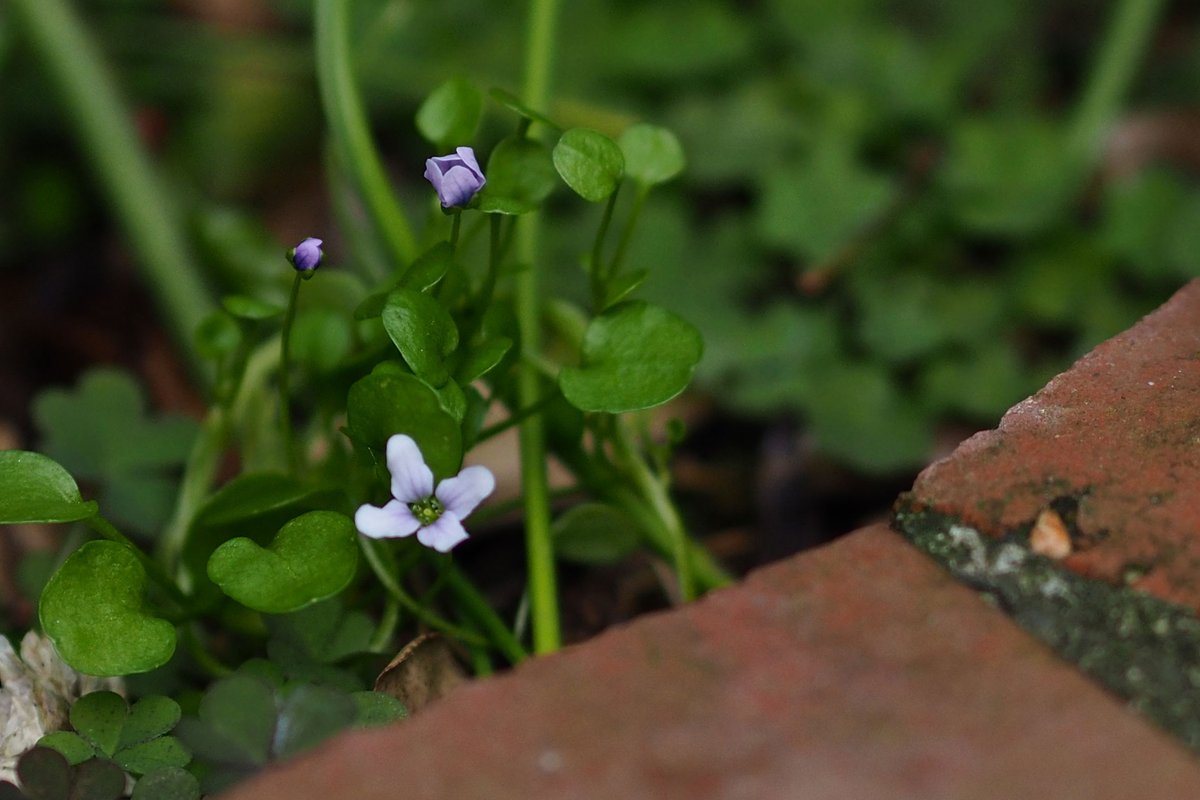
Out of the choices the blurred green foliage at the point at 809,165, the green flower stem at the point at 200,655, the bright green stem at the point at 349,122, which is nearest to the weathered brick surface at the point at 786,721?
the green flower stem at the point at 200,655

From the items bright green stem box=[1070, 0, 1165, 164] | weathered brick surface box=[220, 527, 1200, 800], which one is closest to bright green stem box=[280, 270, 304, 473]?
weathered brick surface box=[220, 527, 1200, 800]

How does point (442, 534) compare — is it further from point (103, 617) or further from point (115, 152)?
point (115, 152)

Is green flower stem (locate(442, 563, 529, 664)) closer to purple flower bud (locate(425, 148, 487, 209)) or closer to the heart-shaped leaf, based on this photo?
the heart-shaped leaf

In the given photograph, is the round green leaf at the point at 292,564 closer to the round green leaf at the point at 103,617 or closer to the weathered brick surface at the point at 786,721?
the round green leaf at the point at 103,617

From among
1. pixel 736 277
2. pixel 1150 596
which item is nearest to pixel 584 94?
pixel 736 277

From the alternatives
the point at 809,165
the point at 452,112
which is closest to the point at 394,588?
the point at 452,112
